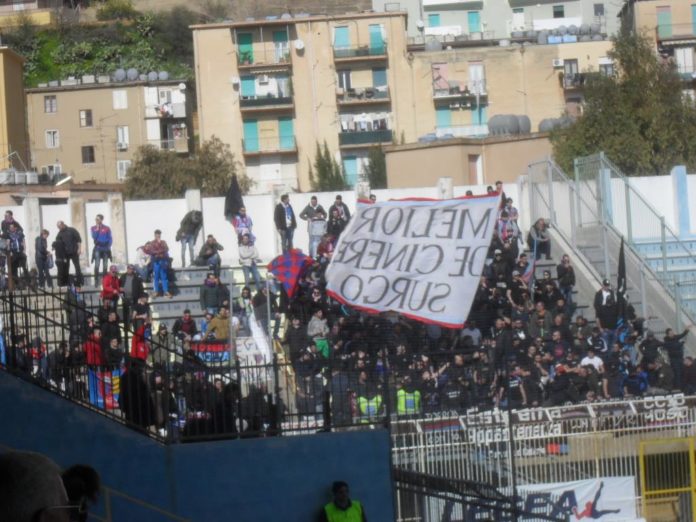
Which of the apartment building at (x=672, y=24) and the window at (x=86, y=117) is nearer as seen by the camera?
the apartment building at (x=672, y=24)

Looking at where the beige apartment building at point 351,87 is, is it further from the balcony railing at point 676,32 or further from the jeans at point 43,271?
the jeans at point 43,271

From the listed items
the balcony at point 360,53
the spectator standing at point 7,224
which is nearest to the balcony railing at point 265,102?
the balcony at point 360,53

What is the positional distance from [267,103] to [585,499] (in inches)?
2069

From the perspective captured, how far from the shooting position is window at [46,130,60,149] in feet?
230

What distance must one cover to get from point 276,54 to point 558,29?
16591 millimetres

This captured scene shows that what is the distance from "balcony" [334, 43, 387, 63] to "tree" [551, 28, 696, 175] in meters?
25.8

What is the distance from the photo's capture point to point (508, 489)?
48.6 ft

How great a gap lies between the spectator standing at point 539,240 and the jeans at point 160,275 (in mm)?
7515

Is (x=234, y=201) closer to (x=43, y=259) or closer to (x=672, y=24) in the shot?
(x=43, y=259)

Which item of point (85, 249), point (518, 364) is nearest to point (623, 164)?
point (85, 249)

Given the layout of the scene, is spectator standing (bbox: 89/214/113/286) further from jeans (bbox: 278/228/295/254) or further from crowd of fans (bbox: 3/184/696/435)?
jeans (bbox: 278/228/295/254)

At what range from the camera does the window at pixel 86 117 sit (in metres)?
70.7

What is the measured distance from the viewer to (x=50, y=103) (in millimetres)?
70750

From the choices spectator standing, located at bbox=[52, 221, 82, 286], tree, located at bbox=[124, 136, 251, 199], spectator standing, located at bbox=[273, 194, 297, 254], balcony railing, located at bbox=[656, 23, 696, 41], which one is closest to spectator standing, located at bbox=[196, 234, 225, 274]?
spectator standing, located at bbox=[273, 194, 297, 254]
